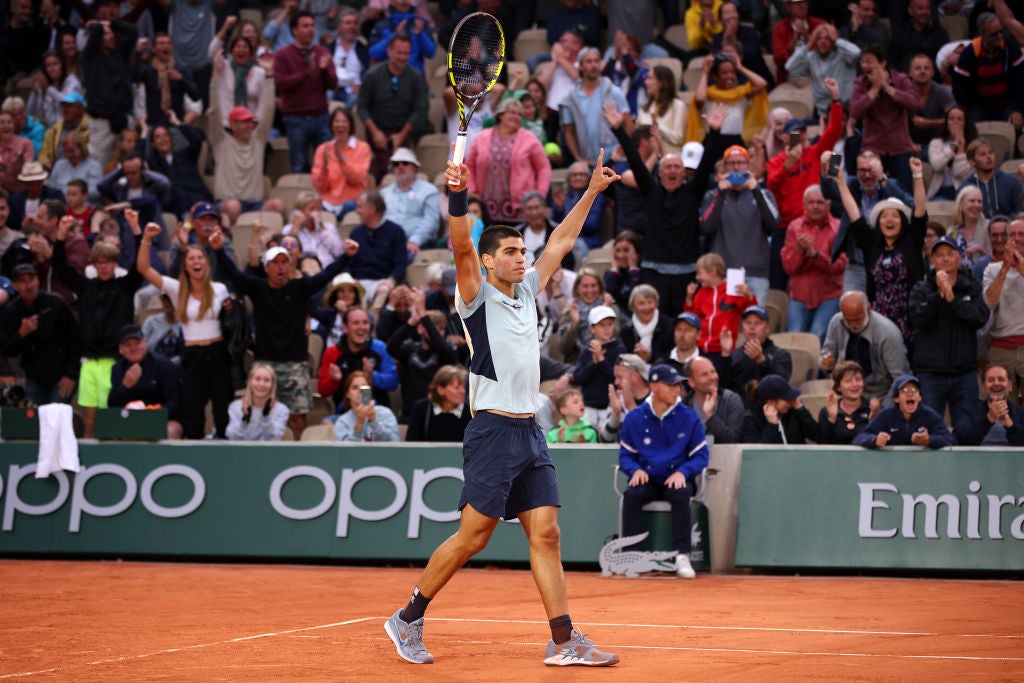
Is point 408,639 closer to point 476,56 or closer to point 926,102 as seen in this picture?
point 476,56

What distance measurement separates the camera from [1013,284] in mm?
13031

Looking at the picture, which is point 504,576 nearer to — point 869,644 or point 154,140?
point 869,644

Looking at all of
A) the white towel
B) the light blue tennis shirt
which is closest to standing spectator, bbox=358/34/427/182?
the white towel

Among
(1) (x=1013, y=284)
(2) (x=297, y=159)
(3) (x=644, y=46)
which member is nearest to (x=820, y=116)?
(3) (x=644, y=46)

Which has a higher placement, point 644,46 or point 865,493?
point 644,46

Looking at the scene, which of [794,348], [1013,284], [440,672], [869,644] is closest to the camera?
[440,672]

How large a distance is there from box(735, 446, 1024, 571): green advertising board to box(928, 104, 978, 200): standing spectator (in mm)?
4729

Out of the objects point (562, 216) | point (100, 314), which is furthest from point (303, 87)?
point (100, 314)

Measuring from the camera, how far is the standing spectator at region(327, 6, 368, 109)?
19.7 meters

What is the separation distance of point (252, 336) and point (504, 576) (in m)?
4.64

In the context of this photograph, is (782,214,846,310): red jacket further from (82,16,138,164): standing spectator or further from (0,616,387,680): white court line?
(82,16,138,164): standing spectator

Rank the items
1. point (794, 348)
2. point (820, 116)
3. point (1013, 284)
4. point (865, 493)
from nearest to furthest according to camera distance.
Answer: point (865, 493), point (1013, 284), point (794, 348), point (820, 116)

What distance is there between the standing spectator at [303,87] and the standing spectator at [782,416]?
8.50 metres

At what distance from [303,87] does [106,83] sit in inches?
111
